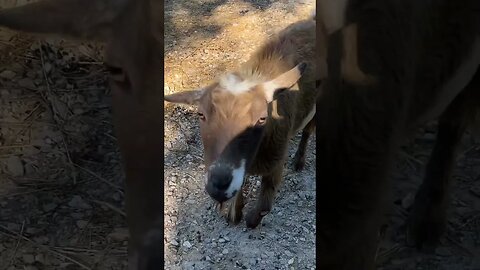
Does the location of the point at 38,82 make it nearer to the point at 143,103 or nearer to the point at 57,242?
the point at 143,103

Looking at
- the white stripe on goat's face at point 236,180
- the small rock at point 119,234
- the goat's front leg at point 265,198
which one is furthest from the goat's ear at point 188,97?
the small rock at point 119,234

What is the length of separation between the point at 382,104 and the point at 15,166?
0.71 meters

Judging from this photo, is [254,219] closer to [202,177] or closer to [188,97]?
[202,177]

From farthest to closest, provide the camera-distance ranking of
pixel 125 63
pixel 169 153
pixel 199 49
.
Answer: pixel 199 49, pixel 169 153, pixel 125 63

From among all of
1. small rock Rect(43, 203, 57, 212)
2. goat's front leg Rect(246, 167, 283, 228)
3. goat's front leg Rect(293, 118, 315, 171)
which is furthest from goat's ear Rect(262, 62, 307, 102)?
small rock Rect(43, 203, 57, 212)

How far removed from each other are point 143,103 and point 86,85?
0.11 m

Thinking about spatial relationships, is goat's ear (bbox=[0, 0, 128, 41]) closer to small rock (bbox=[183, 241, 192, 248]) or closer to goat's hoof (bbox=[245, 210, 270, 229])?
small rock (bbox=[183, 241, 192, 248])

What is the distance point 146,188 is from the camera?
4.71ft

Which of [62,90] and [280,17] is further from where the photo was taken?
[280,17]

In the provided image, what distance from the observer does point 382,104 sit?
1355 millimetres

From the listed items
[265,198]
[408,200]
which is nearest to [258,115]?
[265,198]

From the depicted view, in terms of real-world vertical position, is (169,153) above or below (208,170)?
below

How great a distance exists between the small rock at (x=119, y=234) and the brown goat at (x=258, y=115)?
0.89 metres

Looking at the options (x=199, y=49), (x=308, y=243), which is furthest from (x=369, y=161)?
(x=199, y=49)
